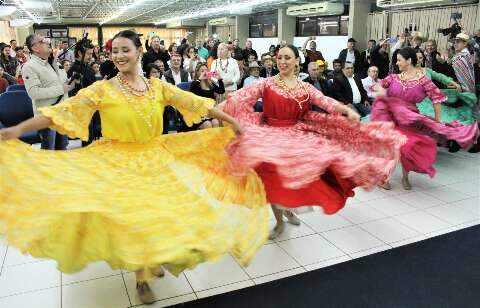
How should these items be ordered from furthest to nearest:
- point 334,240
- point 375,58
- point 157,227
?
point 375,58 → point 334,240 → point 157,227

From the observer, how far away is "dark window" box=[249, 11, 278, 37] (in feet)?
61.7

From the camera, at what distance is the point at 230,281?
2.79 meters

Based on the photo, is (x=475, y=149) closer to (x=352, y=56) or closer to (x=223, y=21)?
(x=352, y=56)

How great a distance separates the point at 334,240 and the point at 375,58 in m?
6.39

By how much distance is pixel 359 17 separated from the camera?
12.6 m

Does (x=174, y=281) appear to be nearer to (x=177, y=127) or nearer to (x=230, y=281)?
(x=230, y=281)

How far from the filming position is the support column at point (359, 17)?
1252 cm

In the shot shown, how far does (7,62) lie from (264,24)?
1318 centimetres

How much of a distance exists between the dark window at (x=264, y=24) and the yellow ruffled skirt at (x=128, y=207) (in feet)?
55.1

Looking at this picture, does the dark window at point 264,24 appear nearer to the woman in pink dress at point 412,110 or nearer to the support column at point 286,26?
the support column at point 286,26

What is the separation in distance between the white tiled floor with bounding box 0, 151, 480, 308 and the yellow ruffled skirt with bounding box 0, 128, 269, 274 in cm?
65

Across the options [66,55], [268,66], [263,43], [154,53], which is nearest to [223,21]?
[263,43]

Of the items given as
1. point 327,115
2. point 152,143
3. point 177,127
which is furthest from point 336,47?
point 152,143

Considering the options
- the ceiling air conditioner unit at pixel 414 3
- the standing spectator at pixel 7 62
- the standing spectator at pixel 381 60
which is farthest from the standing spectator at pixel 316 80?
the standing spectator at pixel 7 62
